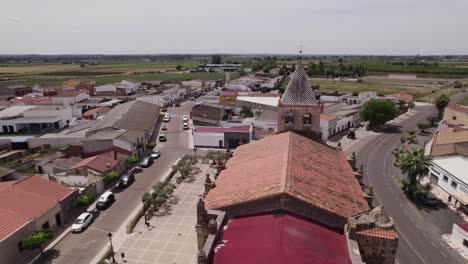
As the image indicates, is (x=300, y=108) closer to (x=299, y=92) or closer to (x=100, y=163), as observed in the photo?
(x=299, y=92)

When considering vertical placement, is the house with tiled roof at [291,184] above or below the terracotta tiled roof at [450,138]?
above

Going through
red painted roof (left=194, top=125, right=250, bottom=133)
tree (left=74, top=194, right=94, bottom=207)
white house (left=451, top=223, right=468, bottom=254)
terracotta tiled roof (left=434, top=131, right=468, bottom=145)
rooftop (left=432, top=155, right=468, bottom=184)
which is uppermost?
terracotta tiled roof (left=434, top=131, right=468, bottom=145)

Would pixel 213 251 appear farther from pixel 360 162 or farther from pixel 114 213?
pixel 360 162

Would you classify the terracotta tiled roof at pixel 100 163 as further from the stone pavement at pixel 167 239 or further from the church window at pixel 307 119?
the church window at pixel 307 119

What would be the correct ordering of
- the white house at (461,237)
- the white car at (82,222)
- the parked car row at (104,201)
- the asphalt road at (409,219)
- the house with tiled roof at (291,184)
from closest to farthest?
the house with tiled roof at (291,184) → the asphalt road at (409,219) → the white house at (461,237) → the white car at (82,222) → the parked car row at (104,201)

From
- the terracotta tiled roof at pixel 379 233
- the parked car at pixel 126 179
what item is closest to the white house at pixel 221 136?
the parked car at pixel 126 179

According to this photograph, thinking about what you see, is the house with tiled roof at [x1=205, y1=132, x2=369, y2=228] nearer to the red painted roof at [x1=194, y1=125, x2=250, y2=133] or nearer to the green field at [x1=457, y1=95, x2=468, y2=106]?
the red painted roof at [x1=194, y1=125, x2=250, y2=133]

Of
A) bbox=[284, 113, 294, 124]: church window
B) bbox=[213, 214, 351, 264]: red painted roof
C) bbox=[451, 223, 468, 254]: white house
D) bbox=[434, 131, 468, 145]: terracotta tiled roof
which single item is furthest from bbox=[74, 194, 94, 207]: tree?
bbox=[434, 131, 468, 145]: terracotta tiled roof

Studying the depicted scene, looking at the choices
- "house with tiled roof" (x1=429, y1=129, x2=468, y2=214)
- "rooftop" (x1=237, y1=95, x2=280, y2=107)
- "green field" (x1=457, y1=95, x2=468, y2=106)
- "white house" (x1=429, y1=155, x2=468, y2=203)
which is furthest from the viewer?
"green field" (x1=457, y1=95, x2=468, y2=106)
